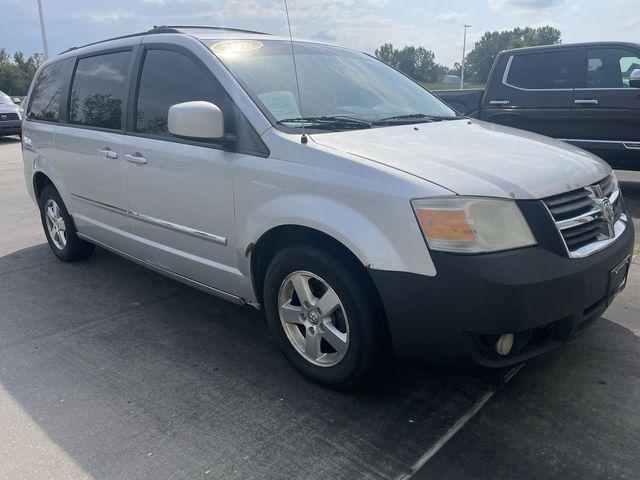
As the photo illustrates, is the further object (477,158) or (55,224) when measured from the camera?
(55,224)

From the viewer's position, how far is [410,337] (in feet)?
8.16

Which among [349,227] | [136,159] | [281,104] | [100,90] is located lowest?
[349,227]

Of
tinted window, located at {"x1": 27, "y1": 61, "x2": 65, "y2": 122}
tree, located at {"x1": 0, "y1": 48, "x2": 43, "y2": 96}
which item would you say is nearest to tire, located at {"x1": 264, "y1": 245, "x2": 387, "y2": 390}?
tinted window, located at {"x1": 27, "y1": 61, "x2": 65, "y2": 122}

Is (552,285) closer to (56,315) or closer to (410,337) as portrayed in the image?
(410,337)

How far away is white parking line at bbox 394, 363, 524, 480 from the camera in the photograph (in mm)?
2314

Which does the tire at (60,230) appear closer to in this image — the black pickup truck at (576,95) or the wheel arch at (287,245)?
the wheel arch at (287,245)

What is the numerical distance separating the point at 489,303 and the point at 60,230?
4.09 m

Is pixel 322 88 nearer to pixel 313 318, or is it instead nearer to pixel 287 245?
pixel 287 245

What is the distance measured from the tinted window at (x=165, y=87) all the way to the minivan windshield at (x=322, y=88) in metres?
0.18

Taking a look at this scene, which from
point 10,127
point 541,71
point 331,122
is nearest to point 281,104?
point 331,122

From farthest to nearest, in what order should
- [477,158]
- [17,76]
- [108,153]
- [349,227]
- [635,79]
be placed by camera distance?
1. [17,76]
2. [635,79]
3. [108,153]
4. [477,158]
5. [349,227]

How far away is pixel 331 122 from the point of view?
3.10 meters

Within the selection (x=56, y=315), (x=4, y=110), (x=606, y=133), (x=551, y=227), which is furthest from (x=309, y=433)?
(x=4, y=110)

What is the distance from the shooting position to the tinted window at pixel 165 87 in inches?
129
